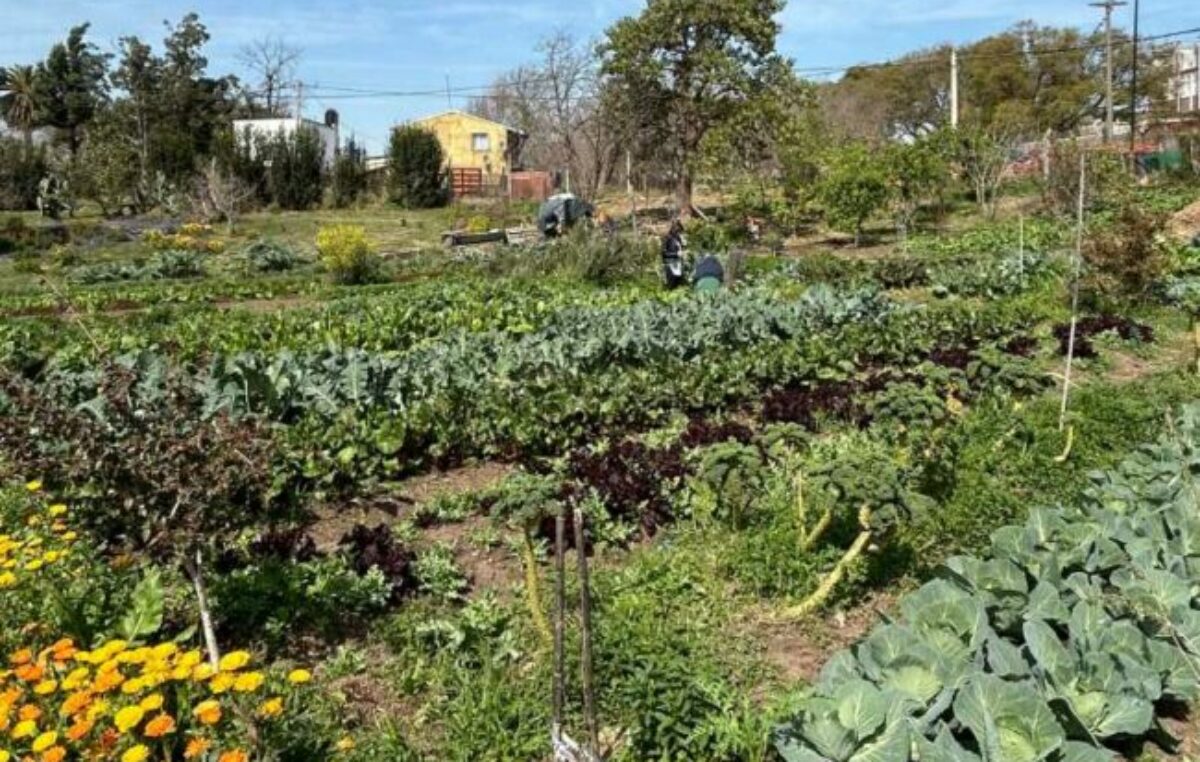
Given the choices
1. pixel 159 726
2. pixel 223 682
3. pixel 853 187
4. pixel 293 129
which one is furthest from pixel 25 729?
pixel 293 129

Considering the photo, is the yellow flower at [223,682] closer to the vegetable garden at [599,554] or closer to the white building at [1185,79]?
the vegetable garden at [599,554]

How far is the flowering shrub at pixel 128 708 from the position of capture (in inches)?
103

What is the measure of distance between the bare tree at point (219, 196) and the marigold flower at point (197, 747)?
29.0 m

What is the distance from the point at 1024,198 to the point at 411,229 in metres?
18.4

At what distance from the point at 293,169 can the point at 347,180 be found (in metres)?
2.19

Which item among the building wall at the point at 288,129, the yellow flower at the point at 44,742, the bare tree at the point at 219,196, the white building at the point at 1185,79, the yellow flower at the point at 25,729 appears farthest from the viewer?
the white building at the point at 1185,79

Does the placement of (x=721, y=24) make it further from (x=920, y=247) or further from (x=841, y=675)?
(x=841, y=675)

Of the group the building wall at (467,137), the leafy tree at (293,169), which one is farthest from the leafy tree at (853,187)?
the building wall at (467,137)

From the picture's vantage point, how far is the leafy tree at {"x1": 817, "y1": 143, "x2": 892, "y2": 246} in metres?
21.3

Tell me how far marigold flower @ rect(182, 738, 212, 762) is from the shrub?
15.4 meters

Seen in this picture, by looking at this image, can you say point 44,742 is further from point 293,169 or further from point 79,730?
point 293,169

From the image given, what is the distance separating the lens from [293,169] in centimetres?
3900

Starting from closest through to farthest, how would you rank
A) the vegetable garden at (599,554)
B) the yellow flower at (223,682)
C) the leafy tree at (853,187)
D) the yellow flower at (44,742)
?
the yellow flower at (44,742) → the yellow flower at (223,682) → the vegetable garden at (599,554) → the leafy tree at (853,187)

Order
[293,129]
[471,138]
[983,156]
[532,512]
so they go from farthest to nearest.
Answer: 1. [471,138]
2. [293,129]
3. [983,156]
4. [532,512]
